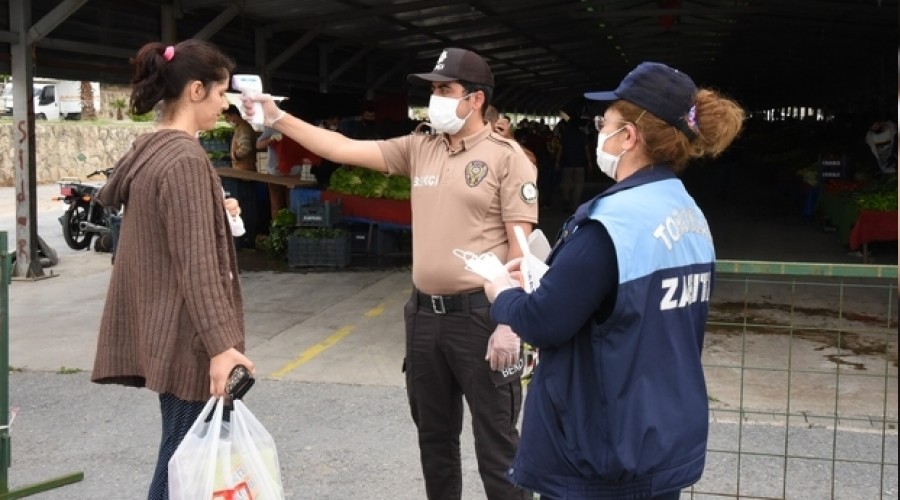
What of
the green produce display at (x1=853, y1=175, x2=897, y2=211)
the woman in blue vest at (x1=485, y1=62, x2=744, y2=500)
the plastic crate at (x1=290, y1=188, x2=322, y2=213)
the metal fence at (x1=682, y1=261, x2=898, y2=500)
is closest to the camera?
the woman in blue vest at (x1=485, y1=62, x2=744, y2=500)

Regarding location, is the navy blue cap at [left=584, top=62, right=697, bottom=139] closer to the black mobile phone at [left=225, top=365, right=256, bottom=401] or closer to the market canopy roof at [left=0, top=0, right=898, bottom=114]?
the black mobile phone at [left=225, top=365, right=256, bottom=401]

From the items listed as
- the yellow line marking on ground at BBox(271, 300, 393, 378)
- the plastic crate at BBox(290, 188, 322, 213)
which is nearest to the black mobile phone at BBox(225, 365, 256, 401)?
the yellow line marking on ground at BBox(271, 300, 393, 378)

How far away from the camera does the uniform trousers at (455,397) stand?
3.47 m

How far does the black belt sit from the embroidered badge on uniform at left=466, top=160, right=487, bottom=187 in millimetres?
396

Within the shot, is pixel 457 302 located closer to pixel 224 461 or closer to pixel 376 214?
pixel 224 461

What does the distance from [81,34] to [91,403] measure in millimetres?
6053

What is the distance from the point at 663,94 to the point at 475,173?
1221 millimetres

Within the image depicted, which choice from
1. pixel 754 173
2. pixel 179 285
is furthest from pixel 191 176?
pixel 754 173

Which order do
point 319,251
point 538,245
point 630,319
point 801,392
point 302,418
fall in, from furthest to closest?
point 319,251 → point 801,392 → point 302,418 → point 538,245 → point 630,319

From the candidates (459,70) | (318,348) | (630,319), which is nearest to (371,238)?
(318,348)

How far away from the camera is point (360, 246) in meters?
12.5

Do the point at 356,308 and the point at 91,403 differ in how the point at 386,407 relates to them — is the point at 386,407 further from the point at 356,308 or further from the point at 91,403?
the point at 356,308

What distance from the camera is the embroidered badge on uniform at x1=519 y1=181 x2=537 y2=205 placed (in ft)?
11.5

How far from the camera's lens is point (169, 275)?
9.42 ft
